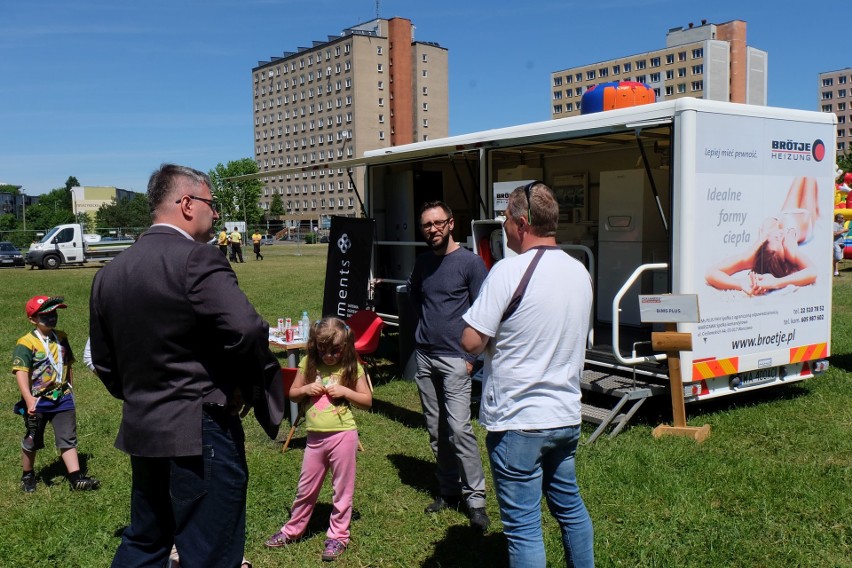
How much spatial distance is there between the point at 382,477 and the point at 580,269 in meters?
2.86

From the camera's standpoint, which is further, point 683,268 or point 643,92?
point 643,92

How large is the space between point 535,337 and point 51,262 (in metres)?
31.1

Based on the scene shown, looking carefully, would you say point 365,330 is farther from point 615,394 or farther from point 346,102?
point 346,102

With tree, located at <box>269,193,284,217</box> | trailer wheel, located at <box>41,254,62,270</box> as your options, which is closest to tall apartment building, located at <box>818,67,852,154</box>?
tree, located at <box>269,193,284,217</box>

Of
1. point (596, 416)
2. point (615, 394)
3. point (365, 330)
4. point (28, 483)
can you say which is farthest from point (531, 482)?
point (365, 330)

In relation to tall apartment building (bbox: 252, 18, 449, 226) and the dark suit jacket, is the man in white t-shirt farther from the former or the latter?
tall apartment building (bbox: 252, 18, 449, 226)

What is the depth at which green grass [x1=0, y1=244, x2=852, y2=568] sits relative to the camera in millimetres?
3986

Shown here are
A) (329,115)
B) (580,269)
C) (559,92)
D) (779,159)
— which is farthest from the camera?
(559,92)

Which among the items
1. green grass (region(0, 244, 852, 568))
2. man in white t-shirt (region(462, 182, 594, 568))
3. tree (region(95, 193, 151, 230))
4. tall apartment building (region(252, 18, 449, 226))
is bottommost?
green grass (region(0, 244, 852, 568))

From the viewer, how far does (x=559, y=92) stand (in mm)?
127562

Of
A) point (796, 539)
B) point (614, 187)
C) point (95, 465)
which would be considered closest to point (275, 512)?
point (95, 465)

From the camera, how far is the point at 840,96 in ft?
449

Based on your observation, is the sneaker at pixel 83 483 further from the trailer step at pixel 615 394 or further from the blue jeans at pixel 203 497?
the trailer step at pixel 615 394

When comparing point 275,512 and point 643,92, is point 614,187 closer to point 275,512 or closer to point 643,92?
point 643,92
